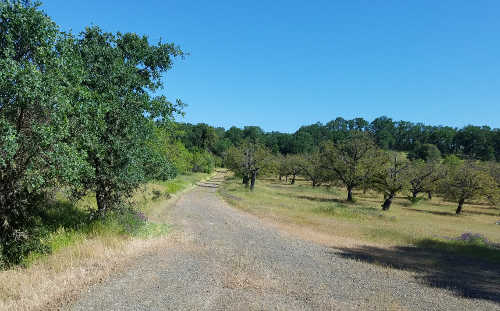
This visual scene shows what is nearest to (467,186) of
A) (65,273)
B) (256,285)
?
(256,285)

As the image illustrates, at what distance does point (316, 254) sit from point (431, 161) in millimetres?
45153

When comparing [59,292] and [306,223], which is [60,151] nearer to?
[59,292]

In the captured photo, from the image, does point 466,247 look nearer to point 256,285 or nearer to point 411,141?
point 256,285

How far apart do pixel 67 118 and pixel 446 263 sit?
17.3 m

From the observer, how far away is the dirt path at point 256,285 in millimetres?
7273

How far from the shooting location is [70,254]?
32.6 feet

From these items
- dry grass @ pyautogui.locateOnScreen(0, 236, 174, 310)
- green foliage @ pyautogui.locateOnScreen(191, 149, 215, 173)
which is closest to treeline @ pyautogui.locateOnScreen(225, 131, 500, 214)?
dry grass @ pyautogui.locateOnScreen(0, 236, 174, 310)

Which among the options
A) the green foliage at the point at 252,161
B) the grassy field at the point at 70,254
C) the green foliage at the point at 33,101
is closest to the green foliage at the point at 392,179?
the green foliage at the point at 252,161

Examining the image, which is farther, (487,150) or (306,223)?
(487,150)

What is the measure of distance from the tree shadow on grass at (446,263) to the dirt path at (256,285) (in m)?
1.01

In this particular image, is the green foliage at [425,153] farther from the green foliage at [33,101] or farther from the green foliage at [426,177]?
the green foliage at [33,101]

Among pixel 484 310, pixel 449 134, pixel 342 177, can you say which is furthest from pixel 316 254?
pixel 449 134

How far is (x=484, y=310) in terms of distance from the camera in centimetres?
817

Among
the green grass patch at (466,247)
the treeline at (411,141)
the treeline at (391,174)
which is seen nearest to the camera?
the green grass patch at (466,247)
